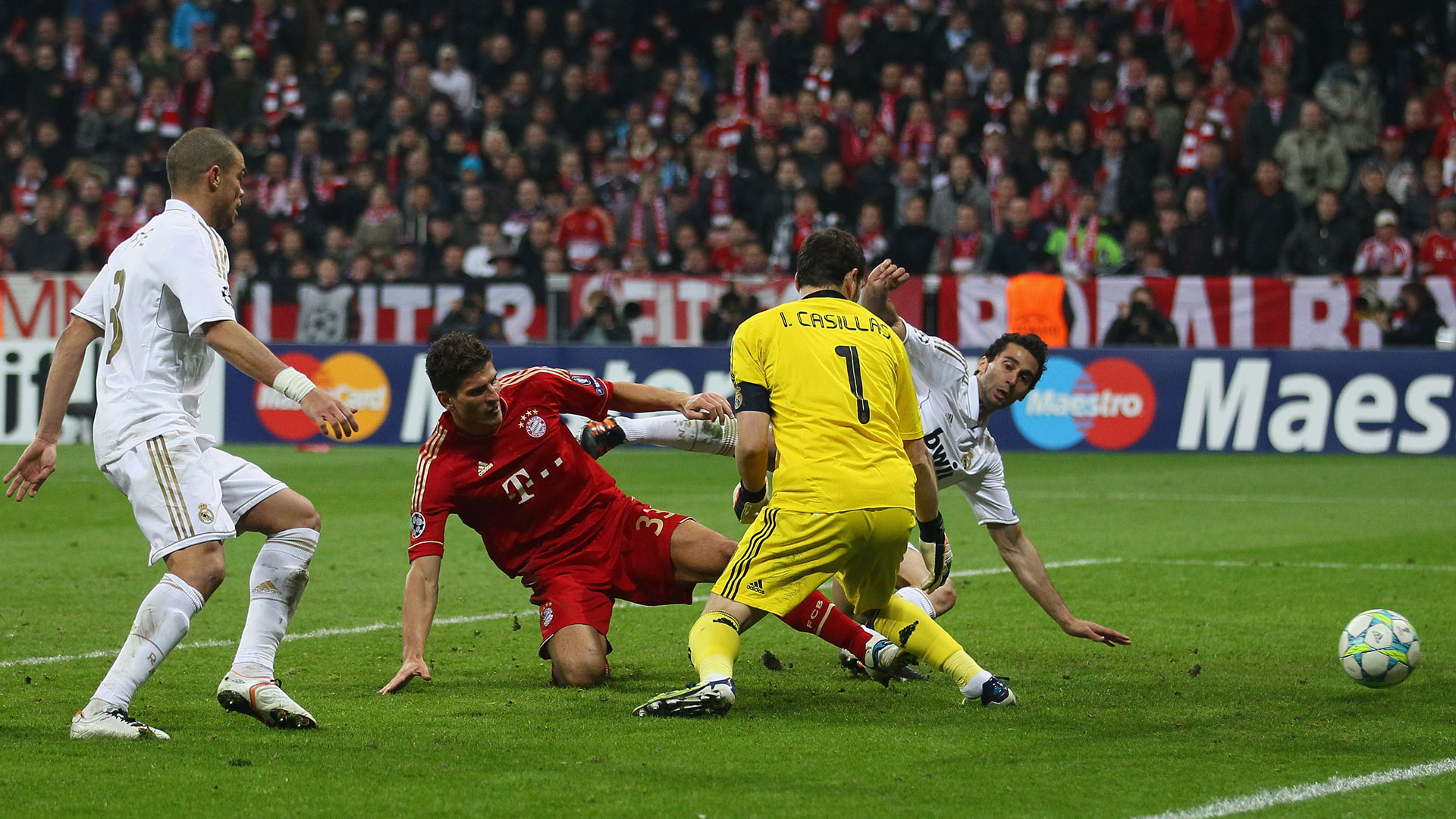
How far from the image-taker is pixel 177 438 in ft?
18.4

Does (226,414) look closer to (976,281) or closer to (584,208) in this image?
(584,208)

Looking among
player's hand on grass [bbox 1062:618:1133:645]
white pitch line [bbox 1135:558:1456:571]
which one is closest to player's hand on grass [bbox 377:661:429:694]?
player's hand on grass [bbox 1062:618:1133:645]

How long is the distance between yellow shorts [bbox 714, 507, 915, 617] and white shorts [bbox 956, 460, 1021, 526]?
66.7 inches

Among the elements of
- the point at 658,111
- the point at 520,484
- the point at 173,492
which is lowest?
the point at 520,484

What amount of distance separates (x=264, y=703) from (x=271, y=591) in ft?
1.30

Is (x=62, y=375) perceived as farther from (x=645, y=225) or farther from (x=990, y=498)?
(x=645, y=225)

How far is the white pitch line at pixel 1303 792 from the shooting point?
4.60 meters

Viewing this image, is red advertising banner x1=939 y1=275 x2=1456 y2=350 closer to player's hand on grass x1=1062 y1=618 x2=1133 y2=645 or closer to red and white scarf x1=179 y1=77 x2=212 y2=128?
player's hand on grass x1=1062 y1=618 x2=1133 y2=645

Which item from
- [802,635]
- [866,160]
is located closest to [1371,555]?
[802,635]

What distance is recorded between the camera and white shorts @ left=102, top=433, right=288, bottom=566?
5.55 metres

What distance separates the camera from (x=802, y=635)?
8.34 metres

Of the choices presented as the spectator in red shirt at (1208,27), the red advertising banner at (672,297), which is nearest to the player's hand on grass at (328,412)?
the red advertising banner at (672,297)

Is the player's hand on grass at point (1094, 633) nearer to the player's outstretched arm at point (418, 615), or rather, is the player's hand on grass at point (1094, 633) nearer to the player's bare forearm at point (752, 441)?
the player's bare forearm at point (752, 441)

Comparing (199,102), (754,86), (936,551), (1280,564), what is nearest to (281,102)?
(199,102)
